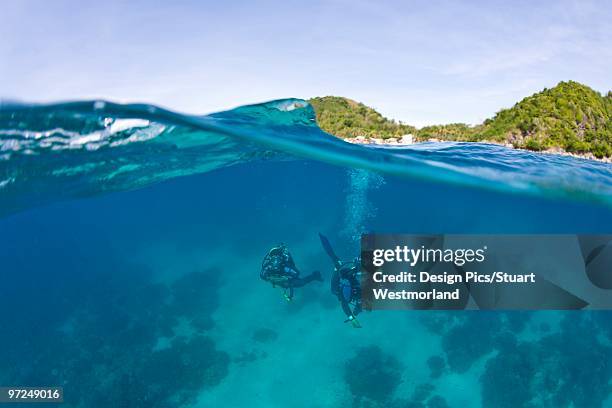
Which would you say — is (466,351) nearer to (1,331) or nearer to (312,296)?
(312,296)

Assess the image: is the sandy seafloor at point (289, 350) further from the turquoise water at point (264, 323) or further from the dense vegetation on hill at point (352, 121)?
the dense vegetation on hill at point (352, 121)

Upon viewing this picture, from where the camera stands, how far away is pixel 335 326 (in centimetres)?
1691

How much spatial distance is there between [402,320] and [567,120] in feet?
70.0

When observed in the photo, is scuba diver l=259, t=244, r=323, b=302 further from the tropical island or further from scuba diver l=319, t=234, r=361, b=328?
the tropical island

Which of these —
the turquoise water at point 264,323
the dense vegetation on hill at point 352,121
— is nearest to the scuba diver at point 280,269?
the turquoise water at point 264,323

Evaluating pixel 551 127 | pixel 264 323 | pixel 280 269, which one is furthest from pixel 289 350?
pixel 551 127

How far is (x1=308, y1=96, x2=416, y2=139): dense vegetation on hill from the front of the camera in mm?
46125

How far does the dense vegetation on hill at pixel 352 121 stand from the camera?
151 feet

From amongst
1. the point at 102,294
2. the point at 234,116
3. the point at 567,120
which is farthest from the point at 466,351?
the point at 567,120

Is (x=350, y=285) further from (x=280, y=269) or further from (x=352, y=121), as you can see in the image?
(x=352, y=121)

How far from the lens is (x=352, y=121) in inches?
2056

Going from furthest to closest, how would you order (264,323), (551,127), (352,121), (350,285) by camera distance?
1. (352,121)
2. (551,127)
3. (264,323)
4. (350,285)

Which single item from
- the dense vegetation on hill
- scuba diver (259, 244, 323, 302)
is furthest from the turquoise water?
the dense vegetation on hill

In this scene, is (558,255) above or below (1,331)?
above
